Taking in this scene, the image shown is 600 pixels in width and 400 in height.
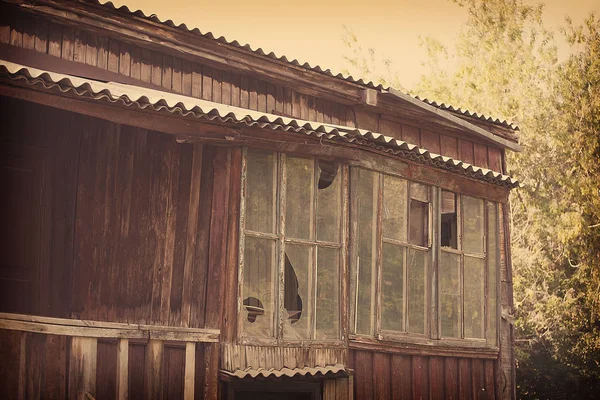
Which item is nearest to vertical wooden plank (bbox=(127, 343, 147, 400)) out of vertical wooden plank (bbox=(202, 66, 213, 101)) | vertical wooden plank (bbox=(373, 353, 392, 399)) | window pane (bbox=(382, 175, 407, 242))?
vertical wooden plank (bbox=(373, 353, 392, 399))

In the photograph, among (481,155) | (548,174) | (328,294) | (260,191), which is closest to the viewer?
(260,191)

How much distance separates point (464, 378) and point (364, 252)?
2.44 meters

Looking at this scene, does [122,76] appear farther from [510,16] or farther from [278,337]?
[510,16]

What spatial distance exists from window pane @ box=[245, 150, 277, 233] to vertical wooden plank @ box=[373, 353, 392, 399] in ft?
6.94

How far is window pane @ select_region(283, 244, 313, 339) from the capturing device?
8891mm

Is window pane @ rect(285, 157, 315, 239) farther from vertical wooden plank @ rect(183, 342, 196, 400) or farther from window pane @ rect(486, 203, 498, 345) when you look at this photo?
window pane @ rect(486, 203, 498, 345)

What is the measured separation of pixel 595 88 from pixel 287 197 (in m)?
Answer: 14.6

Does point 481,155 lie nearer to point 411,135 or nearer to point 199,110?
point 411,135

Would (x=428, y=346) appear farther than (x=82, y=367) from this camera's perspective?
Yes

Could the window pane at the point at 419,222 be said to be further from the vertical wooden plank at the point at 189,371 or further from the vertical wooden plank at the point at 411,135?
the vertical wooden plank at the point at 189,371

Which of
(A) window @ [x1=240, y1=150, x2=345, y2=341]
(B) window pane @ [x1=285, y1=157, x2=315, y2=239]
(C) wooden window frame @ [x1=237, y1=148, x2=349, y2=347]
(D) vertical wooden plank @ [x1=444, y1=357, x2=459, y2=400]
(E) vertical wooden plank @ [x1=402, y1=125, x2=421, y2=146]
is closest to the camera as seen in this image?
(C) wooden window frame @ [x1=237, y1=148, x2=349, y2=347]

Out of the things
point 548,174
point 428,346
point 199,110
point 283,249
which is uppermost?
point 548,174

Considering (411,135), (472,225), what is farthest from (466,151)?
(472,225)

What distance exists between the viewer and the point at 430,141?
12047 millimetres
